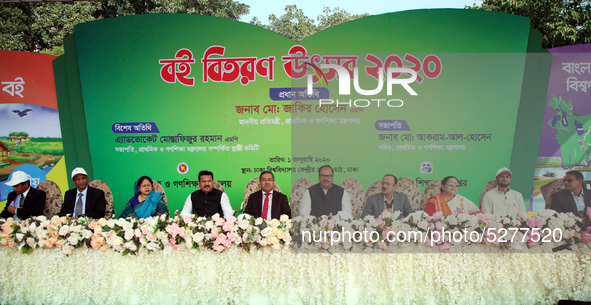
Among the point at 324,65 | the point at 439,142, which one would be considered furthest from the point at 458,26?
the point at 324,65

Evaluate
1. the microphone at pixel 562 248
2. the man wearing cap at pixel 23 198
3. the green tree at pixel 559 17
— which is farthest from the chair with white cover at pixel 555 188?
the man wearing cap at pixel 23 198

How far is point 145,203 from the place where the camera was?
3246 millimetres

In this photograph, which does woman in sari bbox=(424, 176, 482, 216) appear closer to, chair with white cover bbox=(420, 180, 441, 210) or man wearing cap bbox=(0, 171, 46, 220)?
chair with white cover bbox=(420, 180, 441, 210)

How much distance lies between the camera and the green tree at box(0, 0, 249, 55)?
9.68m

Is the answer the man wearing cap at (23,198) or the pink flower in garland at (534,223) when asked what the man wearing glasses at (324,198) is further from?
the man wearing cap at (23,198)

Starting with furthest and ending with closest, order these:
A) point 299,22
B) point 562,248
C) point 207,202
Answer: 1. point 299,22
2. point 207,202
3. point 562,248

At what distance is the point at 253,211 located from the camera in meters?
3.45

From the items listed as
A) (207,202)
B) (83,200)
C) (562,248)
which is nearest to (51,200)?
(83,200)

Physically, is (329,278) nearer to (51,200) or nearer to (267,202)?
(267,202)

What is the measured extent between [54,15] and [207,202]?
1023cm

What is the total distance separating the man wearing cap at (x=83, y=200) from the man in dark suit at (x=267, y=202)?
162cm

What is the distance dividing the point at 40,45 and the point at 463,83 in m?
12.4

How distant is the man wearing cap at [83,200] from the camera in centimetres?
347

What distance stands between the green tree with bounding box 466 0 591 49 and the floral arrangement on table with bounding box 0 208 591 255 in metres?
6.56
